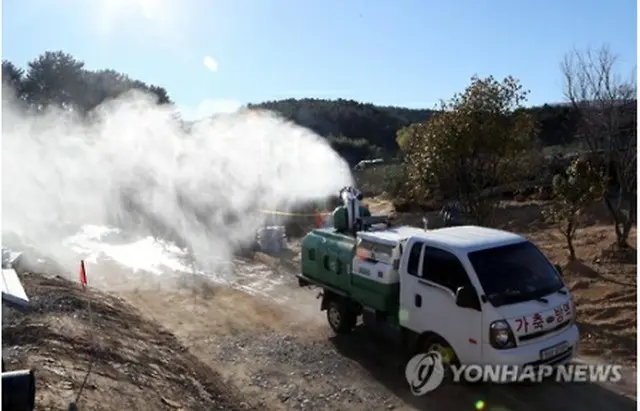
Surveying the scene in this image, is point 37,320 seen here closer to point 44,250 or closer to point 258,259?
point 258,259

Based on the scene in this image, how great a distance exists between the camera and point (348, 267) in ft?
31.2

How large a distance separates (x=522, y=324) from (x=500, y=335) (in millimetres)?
302

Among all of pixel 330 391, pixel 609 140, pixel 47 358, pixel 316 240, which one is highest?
pixel 609 140

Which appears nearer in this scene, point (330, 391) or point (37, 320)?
point (330, 391)

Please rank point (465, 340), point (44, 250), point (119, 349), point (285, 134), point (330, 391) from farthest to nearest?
point (285, 134)
point (44, 250)
point (119, 349)
point (330, 391)
point (465, 340)

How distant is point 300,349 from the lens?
378 inches

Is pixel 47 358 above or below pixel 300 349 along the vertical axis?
above

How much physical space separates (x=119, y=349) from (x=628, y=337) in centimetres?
787

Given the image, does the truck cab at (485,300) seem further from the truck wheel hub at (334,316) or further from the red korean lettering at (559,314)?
the truck wheel hub at (334,316)

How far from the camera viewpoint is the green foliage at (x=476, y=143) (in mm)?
12281

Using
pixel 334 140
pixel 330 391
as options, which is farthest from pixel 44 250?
pixel 334 140

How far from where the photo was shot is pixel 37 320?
898 centimetres

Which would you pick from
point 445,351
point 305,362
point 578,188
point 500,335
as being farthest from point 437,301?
point 578,188

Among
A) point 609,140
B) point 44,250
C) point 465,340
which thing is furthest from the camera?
point 44,250
